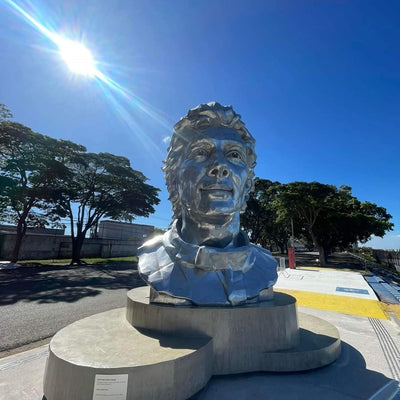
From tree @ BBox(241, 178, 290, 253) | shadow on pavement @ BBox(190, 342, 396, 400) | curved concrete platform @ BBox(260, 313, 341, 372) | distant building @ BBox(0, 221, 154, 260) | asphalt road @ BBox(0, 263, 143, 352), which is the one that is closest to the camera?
shadow on pavement @ BBox(190, 342, 396, 400)

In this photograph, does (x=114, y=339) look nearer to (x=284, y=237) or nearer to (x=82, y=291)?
(x=82, y=291)

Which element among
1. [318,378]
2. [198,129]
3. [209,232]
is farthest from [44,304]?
[318,378]

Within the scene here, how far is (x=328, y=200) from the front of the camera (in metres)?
24.2

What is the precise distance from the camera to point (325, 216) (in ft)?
76.7

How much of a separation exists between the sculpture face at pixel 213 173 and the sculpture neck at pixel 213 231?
97mm

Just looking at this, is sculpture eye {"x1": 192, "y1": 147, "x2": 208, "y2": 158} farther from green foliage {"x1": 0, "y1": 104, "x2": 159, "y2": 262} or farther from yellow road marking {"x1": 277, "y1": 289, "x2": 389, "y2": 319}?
green foliage {"x1": 0, "y1": 104, "x2": 159, "y2": 262}

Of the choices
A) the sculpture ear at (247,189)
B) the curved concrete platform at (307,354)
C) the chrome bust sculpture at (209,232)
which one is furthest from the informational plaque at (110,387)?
the sculpture ear at (247,189)

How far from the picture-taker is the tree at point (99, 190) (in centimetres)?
2152

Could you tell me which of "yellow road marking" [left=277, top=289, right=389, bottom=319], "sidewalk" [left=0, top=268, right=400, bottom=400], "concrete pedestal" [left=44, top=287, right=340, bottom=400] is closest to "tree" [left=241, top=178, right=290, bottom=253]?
"yellow road marking" [left=277, top=289, right=389, bottom=319]

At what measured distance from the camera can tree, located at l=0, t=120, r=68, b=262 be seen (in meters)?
17.4

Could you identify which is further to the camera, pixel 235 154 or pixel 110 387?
pixel 235 154

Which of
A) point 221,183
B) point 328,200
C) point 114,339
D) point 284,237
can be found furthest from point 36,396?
point 284,237

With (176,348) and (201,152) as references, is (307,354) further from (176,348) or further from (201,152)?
(201,152)

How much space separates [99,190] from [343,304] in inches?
847
